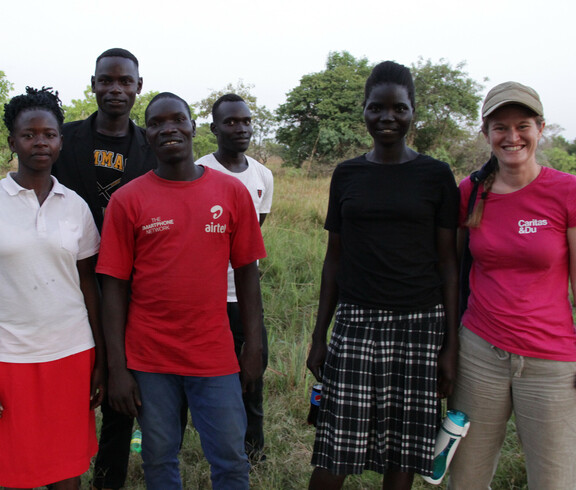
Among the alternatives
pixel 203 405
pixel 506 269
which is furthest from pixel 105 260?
pixel 506 269

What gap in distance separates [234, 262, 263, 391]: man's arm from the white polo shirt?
64 centimetres

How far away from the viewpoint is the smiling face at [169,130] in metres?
2.04

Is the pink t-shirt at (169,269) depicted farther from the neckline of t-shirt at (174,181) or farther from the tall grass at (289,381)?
the tall grass at (289,381)

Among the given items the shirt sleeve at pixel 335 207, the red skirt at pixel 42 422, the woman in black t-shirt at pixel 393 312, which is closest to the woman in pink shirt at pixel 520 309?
the woman in black t-shirt at pixel 393 312

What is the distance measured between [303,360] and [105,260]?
6.83ft

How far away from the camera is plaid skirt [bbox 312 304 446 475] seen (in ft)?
6.54

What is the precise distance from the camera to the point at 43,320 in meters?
1.91

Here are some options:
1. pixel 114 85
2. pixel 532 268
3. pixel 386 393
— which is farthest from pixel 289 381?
pixel 114 85

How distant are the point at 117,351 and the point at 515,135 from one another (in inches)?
68.2

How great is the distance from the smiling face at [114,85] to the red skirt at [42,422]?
123 centimetres

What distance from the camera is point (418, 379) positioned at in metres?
2.00

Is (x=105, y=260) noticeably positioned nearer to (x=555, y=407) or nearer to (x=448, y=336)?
(x=448, y=336)

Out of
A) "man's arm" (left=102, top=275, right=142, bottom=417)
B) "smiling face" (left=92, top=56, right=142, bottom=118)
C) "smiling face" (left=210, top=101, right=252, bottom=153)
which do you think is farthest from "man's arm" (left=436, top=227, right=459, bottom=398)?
"smiling face" (left=92, top=56, right=142, bottom=118)

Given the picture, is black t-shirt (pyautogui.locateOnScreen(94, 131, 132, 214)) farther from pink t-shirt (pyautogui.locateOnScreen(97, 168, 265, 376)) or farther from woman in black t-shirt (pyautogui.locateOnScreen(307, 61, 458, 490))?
woman in black t-shirt (pyautogui.locateOnScreen(307, 61, 458, 490))
